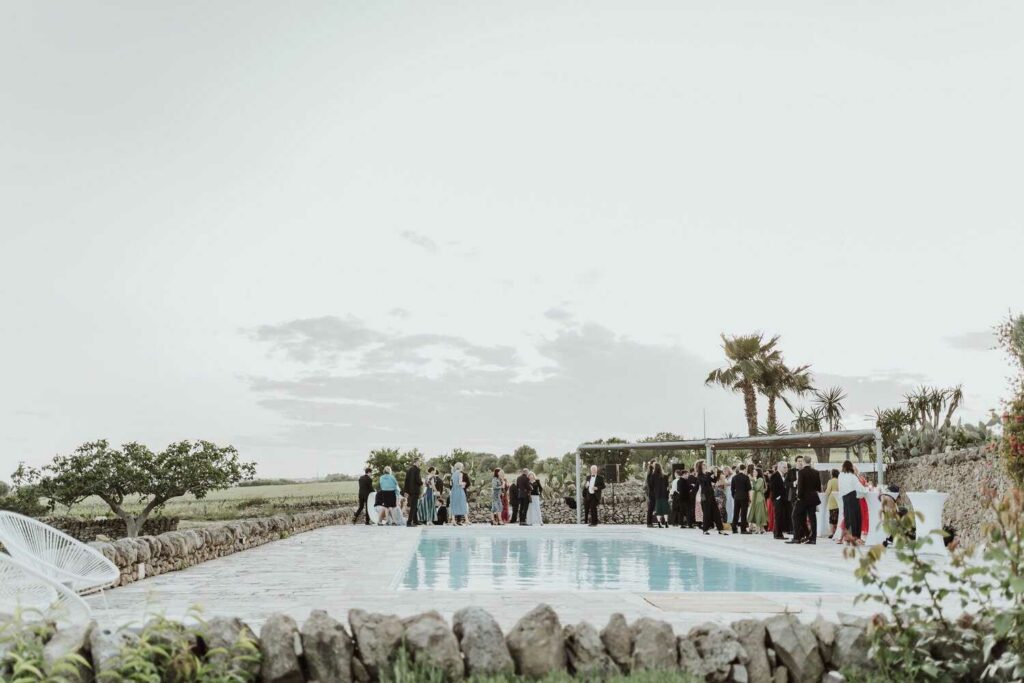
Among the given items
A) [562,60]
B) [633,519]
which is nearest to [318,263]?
[562,60]

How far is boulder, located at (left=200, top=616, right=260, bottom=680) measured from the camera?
17.1 ft

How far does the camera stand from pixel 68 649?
5.20 m

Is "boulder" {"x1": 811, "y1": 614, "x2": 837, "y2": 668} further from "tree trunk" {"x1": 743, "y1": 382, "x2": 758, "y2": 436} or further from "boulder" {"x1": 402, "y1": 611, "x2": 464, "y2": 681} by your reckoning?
"tree trunk" {"x1": 743, "y1": 382, "x2": 758, "y2": 436}

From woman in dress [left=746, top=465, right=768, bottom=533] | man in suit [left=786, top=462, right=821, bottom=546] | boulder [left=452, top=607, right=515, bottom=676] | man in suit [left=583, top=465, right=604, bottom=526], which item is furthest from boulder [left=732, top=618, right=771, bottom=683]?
man in suit [left=583, top=465, right=604, bottom=526]

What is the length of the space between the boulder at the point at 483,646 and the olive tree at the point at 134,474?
48330mm

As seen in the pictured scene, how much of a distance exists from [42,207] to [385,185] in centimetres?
780

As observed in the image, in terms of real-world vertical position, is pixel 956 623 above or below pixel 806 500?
below

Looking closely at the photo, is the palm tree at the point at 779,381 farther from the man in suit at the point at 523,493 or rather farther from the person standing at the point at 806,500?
the person standing at the point at 806,500

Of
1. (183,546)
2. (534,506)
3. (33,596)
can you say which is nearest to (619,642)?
(33,596)

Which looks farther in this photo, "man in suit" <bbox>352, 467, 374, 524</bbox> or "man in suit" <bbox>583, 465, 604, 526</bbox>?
"man in suit" <bbox>352, 467, 374, 524</bbox>

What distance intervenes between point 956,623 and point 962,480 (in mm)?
13521

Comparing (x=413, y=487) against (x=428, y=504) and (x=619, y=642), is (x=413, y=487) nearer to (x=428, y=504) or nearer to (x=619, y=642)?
(x=428, y=504)

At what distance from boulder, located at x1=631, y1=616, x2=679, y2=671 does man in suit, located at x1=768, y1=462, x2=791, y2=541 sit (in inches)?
515

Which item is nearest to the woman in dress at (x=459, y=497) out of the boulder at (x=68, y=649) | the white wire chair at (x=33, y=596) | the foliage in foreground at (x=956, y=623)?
the white wire chair at (x=33, y=596)
